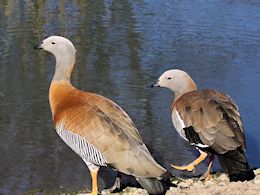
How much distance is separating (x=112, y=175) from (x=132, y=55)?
14.6 feet

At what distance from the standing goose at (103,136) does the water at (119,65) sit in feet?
2.64

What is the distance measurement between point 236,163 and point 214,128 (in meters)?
0.38

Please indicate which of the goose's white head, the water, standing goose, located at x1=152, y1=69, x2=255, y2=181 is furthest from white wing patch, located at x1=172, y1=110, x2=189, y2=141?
the goose's white head

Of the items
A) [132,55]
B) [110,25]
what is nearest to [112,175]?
[132,55]

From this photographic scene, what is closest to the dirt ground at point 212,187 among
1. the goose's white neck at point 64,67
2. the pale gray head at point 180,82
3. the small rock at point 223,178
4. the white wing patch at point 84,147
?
the small rock at point 223,178

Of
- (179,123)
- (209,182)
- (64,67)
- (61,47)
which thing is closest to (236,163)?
(209,182)

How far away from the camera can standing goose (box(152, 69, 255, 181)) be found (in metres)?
5.48

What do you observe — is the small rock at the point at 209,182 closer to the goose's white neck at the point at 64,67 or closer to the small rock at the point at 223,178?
the small rock at the point at 223,178

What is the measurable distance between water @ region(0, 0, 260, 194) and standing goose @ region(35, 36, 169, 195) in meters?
0.81

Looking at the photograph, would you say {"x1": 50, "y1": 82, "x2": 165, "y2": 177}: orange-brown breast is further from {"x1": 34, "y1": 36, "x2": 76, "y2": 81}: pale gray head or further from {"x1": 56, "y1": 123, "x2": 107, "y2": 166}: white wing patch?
{"x1": 34, "y1": 36, "x2": 76, "y2": 81}: pale gray head

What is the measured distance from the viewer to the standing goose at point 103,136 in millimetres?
5027

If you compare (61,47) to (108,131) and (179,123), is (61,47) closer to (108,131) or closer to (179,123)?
(108,131)

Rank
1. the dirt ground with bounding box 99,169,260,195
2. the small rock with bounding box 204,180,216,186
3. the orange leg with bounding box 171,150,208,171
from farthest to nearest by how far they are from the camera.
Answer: the orange leg with bounding box 171,150,208,171, the small rock with bounding box 204,180,216,186, the dirt ground with bounding box 99,169,260,195

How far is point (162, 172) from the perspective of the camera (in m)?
4.98
